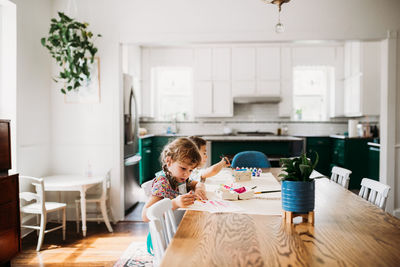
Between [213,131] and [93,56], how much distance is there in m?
3.90

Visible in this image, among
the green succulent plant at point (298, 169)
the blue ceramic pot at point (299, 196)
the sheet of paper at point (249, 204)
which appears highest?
the green succulent plant at point (298, 169)

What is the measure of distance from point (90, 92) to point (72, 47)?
1.81ft

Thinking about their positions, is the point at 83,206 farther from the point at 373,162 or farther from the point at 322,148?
the point at 322,148

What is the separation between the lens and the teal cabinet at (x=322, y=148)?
6590mm

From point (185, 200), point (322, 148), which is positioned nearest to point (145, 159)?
point (322, 148)

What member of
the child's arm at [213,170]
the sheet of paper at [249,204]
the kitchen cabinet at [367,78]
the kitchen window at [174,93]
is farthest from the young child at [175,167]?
the kitchen window at [174,93]

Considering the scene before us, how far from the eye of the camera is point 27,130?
3449mm

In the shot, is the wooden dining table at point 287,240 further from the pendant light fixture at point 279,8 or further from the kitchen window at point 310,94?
the kitchen window at point 310,94

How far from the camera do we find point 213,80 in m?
6.93

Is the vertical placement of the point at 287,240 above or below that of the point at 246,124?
below

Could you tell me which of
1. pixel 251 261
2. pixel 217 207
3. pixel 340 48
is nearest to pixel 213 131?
pixel 340 48

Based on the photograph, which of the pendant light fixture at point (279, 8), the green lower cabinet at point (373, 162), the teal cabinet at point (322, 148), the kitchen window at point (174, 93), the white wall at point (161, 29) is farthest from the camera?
the kitchen window at point (174, 93)

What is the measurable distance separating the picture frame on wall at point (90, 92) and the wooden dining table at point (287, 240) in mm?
2778

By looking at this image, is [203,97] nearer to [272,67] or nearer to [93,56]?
[272,67]
